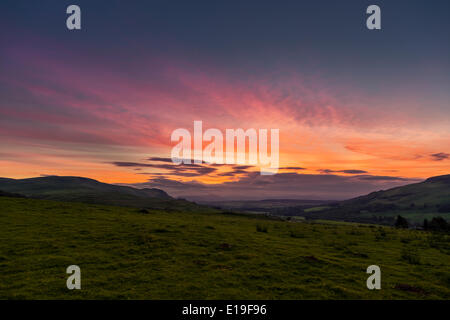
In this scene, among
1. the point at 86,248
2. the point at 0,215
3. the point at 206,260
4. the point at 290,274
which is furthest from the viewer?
the point at 0,215

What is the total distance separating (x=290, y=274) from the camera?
13484mm

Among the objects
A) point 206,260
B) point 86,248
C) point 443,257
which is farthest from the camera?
point 443,257

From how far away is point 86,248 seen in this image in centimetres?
1772

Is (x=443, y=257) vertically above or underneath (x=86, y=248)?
underneath

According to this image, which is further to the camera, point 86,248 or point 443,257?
point 443,257
